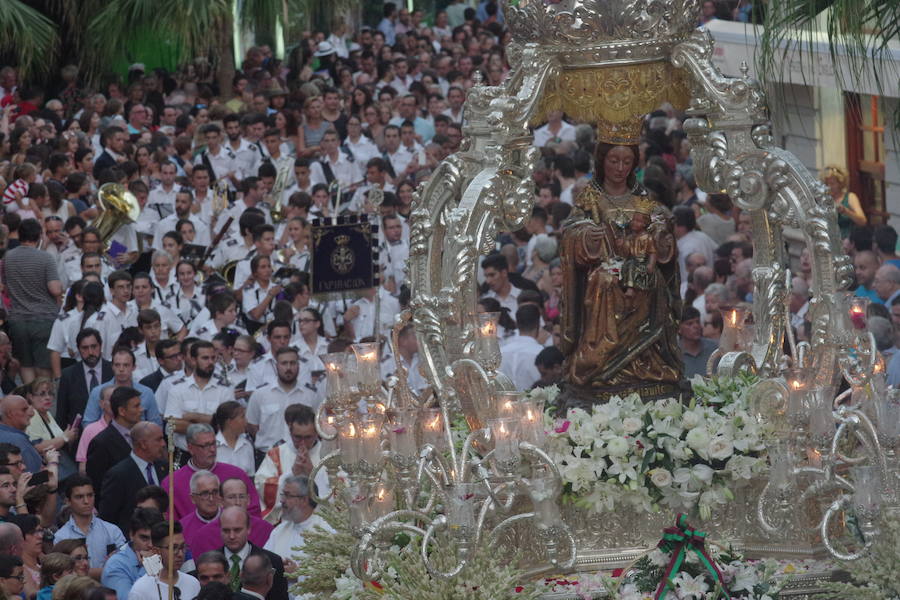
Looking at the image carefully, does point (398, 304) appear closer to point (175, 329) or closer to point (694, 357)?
point (175, 329)

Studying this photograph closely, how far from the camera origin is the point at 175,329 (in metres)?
16.8

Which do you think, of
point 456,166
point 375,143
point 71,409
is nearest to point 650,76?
point 456,166

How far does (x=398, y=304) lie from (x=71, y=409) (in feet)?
10.1

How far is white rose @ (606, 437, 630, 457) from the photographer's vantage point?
1041cm

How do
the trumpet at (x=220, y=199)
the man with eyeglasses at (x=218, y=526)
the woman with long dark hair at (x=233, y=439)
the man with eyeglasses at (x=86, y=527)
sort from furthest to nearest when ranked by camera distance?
1. the trumpet at (x=220, y=199)
2. the woman with long dark hair at (x=233, y=439)
3. the man with eyeglasses at (x=218, y=526)
4. the man with eyeglasses at (x=86, y=527)

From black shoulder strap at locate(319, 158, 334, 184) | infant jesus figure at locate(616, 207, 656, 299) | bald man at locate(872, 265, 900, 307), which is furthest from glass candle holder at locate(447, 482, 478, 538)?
black shoulder strap at locate(319, 158, 334, 184)

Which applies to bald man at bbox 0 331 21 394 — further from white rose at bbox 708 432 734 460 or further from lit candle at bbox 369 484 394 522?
white rose at bbox 708 432 734 460

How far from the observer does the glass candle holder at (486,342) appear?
10656 millimetres

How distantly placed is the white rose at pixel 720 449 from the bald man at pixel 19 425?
5019 millimetres

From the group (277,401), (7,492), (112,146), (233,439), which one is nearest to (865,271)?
(277,401)

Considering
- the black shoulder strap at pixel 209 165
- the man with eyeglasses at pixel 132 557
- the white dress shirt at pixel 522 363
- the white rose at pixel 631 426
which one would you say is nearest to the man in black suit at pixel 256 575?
the man with eyeglasses at pixel 132 557

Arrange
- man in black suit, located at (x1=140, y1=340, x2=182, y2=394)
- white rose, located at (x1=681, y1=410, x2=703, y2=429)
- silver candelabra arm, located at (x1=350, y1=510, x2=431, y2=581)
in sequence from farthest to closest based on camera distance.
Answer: man in black suit, located at (x1=140, y1=340, x2=182, y2=394) → white rose, located at (x1=681, y1=410, x2=703, y2=429) → silver candelabra arm, located at (x1=350, y1=510, x2=431, y2=581)

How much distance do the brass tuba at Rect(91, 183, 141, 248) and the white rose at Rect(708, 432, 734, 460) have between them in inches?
403

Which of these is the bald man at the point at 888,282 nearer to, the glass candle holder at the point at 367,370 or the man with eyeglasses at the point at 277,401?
the man with eyeglasses at the point at 277,401
